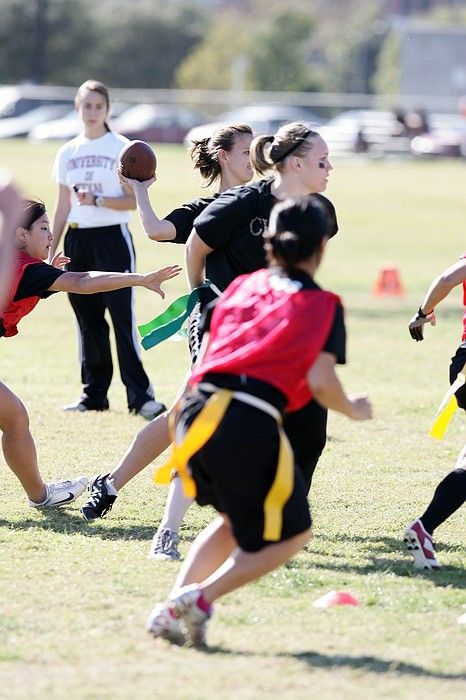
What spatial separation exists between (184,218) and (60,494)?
153 cm

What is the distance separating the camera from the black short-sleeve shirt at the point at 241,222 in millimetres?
5562

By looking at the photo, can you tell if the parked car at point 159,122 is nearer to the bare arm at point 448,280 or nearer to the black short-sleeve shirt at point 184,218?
the black short-sleeve shirt at point 184,218

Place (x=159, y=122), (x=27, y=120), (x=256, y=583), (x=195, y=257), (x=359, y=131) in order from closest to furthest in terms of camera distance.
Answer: (x=256, y=583)
(x=195, y=257)
(x=359, y=131)
(x=159, y=122)
(x=27, y=120)

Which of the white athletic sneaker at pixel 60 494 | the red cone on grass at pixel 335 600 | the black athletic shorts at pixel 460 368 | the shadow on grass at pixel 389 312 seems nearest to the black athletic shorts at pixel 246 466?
the red cone on grass at pixel 335 600

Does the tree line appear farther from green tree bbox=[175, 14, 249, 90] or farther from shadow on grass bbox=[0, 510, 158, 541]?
shadow on grass bbox=[0, 510, 158, 541]

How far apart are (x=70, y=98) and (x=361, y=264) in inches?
1153

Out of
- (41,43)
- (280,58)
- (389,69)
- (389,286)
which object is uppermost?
(41,43)

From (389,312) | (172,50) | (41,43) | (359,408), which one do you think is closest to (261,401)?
(359,408)

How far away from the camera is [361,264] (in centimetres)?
1931

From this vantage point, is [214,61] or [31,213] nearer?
[31,213]

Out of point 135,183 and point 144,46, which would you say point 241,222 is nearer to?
point 135,183

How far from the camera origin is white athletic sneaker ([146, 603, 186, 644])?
4410 millimetres

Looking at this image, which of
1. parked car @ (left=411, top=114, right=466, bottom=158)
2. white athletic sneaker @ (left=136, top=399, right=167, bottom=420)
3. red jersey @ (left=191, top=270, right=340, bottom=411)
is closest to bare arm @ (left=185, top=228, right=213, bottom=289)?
red jersey @ (left=191, top=270, right=340, bottom=411)

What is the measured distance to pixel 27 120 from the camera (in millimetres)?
45906
